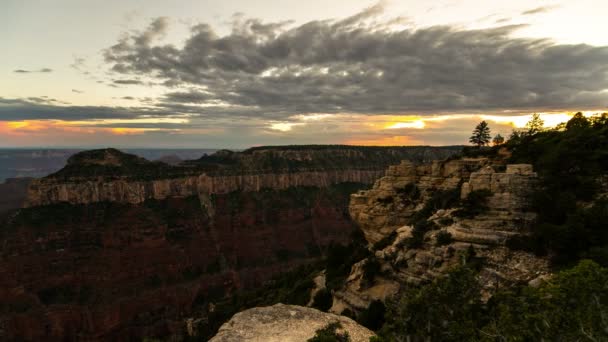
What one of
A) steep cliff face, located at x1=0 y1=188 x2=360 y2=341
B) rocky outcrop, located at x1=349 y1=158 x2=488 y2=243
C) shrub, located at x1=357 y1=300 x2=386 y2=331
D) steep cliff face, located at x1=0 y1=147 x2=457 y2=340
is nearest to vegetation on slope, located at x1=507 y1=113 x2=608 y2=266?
rocky outcrop, located at x1=349 y1=158 x2=488 y2=243

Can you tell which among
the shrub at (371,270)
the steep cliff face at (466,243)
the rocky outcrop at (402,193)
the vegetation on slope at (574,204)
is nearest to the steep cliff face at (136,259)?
the rocky outcrop at (402,193)

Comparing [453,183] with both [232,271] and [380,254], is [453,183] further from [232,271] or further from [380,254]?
[232,271]

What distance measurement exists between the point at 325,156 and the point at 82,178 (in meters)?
108

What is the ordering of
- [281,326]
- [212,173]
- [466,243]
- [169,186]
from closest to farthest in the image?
[466,243]
[281,326]
[169,186]
[212,173]

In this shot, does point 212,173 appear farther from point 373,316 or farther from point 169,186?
point 373,316

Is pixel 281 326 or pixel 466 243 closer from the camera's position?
pixel 466 243

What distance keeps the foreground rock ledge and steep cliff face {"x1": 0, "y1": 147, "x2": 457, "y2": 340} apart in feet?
166

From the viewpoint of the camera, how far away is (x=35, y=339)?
60125 mm

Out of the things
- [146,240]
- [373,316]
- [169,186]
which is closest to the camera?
[373,316]

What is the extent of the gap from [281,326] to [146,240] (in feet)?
257

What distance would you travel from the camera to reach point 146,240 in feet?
299

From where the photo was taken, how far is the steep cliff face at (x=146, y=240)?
222 ft

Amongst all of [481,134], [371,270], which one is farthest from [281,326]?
[481,134]

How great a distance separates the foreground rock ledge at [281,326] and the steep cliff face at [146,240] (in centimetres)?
5057
